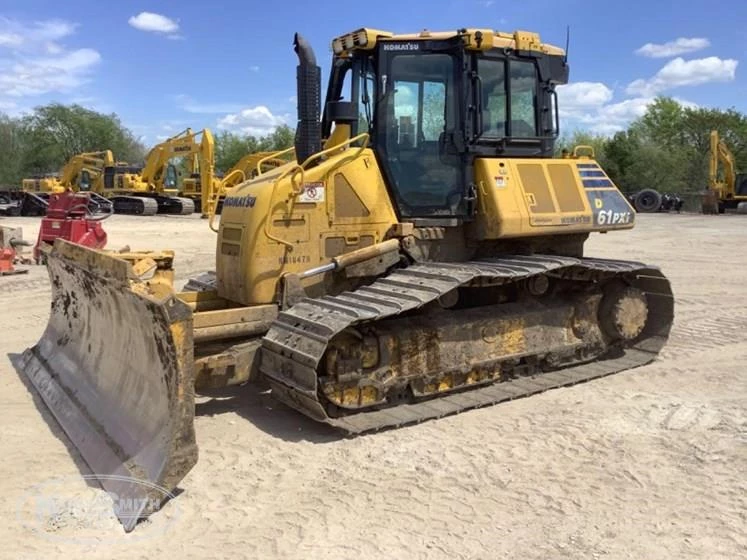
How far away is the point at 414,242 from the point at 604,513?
2.94 metres

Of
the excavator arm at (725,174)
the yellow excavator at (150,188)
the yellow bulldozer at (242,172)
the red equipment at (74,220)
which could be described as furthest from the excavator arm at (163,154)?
the excavator arm at (725,174)

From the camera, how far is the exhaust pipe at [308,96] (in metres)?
5.84

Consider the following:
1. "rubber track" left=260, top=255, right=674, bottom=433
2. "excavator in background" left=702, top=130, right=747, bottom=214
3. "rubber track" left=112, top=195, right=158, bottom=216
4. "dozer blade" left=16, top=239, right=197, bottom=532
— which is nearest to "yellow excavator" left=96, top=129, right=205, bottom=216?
"rubber track" left=112, top=195, right=158, bottom=216

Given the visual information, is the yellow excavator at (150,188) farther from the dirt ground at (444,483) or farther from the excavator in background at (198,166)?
the dirt ground at (444,483)

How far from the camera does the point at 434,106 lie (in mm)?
6086

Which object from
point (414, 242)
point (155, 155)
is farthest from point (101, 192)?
point (414, 242)

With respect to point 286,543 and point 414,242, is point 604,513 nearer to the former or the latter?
point 286,543

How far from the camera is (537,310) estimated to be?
635 centimetres

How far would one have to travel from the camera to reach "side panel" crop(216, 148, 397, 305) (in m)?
5.61

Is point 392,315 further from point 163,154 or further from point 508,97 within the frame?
point 163,154

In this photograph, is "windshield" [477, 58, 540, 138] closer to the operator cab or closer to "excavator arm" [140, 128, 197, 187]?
the operator cab

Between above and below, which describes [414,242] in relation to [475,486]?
above

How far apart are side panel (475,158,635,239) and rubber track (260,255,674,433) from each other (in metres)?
0.32

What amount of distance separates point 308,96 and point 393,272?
5.21ft
